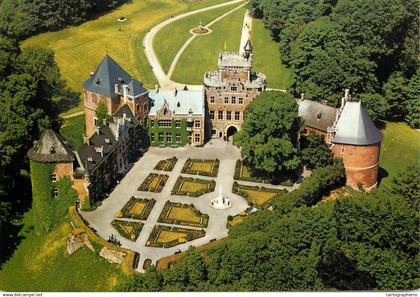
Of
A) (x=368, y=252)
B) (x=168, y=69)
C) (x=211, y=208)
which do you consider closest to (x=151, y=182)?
(x=211, y=208)

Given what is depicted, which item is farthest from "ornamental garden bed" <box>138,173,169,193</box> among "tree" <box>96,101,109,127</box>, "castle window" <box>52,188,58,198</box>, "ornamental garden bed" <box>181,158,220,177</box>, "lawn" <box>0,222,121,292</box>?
"tree" <box>96,101,109,127</box>

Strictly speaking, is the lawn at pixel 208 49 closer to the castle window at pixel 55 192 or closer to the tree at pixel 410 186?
the castle window at pixel 55 192

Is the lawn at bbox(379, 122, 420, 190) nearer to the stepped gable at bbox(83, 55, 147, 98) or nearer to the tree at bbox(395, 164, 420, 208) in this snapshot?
the tree at bbox(395, 164, 420, 208)

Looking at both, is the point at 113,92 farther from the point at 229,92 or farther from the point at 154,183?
the point at 229,92

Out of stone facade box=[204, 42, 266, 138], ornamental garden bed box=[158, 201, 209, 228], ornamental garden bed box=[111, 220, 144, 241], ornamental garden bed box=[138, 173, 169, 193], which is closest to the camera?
ornamental garden bed box=[111, 220, 144, 241]

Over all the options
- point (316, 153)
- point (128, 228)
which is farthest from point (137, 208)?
point (316, 153)
